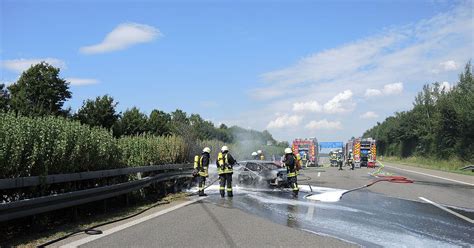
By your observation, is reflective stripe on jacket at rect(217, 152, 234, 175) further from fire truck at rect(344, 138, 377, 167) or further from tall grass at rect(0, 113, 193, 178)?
fire truck at rect(344, 138, 377, 167)

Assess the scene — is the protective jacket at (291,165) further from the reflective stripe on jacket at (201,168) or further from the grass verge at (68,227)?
the grass verge at (68,227)

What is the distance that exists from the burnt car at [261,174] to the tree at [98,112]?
1063 inches

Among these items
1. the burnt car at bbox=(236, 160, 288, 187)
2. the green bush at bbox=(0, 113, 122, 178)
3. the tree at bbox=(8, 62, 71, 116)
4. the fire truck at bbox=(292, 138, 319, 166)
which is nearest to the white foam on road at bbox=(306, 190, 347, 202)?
the burnt car at bbox=(236, 160, 288, 187)

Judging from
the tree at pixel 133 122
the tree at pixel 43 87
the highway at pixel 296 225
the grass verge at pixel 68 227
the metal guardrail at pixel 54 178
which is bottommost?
the grass verge at pixel 68 227

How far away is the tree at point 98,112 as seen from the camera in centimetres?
4369

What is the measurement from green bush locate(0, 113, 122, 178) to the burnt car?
26.5 ft

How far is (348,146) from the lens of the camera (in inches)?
2179

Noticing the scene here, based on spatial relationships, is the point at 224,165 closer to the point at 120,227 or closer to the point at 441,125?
the point at 120,227

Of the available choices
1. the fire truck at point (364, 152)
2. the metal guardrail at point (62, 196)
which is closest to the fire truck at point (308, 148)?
the fire truck at point (364, 152)

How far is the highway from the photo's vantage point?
306 inches

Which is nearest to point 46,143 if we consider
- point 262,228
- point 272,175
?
point 262,228

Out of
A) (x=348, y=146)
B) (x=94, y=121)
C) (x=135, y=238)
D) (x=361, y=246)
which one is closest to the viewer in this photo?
(x=361, y=246)

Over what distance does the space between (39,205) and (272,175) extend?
11555 mm

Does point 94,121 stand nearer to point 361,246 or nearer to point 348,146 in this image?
point 348,146
